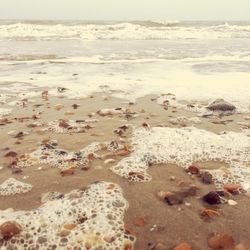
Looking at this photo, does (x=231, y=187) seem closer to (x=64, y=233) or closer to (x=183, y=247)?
(x=183, y=247)

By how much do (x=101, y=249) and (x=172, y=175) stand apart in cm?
129

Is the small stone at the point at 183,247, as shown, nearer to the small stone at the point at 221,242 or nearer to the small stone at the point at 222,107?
the small stone at the point at 221,242

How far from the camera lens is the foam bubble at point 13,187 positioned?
324cm

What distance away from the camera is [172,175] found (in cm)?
356

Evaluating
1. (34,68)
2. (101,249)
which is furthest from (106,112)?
(34,68)

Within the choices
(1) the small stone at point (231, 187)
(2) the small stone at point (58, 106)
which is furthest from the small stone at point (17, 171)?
(2) the small stone at point (58, 106)

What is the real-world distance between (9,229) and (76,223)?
47 cm

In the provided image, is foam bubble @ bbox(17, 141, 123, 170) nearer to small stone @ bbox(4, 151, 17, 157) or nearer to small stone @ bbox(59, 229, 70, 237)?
small stone @ bbox(4, 151, 17, 157)

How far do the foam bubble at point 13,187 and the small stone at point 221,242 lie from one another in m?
1.64

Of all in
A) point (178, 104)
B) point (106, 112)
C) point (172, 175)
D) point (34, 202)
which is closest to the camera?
point (34, 202)

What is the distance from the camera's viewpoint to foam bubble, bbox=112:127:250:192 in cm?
359

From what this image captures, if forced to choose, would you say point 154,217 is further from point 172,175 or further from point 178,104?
point 178,104

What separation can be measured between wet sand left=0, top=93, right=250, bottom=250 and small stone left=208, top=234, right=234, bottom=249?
5 centimetres

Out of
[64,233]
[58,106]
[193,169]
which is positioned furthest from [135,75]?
[64,233]
